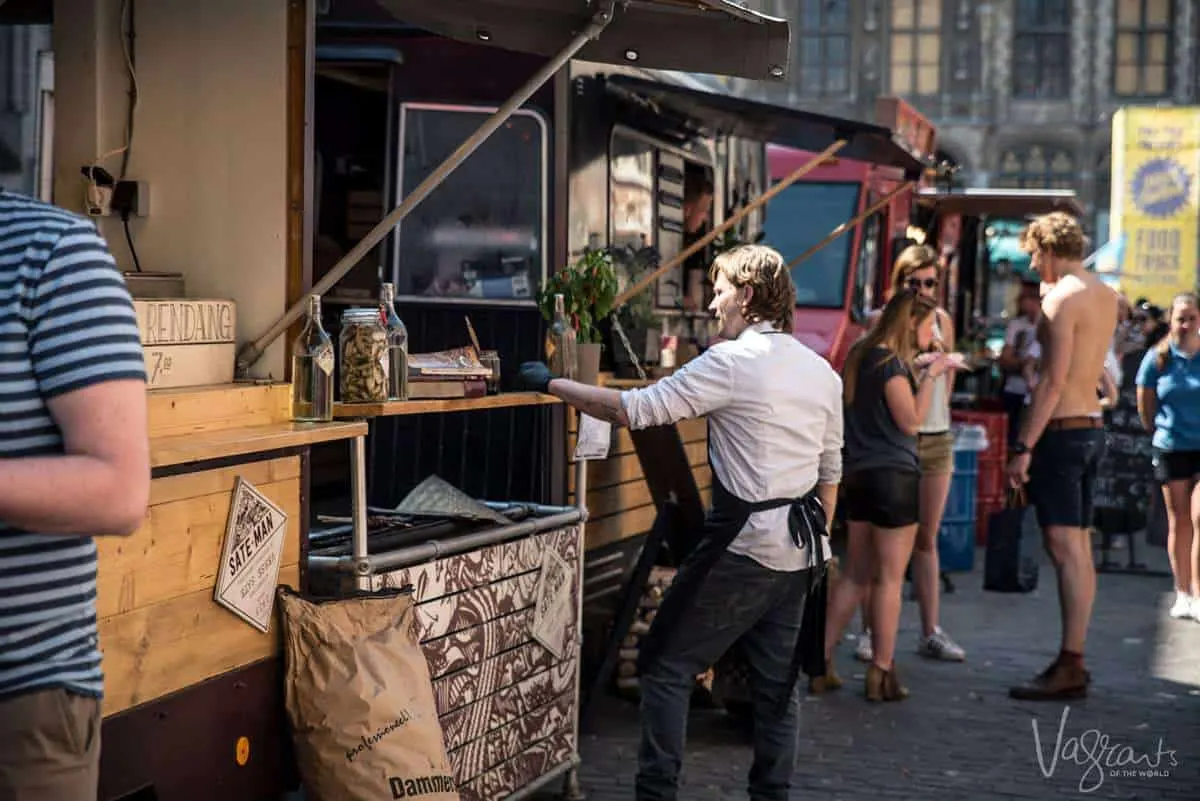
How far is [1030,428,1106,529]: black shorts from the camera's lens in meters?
7.40

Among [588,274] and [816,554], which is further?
[588,274]

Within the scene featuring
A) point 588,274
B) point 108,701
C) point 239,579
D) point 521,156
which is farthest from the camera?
point 521,156

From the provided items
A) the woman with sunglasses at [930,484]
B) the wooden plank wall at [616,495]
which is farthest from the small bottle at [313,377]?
the woman with sunglasses at [930,484]

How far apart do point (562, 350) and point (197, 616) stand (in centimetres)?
204

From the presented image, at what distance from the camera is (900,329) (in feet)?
23.6

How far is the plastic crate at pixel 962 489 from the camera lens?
1102cm

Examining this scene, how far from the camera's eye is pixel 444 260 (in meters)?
7.41

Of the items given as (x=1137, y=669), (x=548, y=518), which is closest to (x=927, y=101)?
(x=1137, y=669)

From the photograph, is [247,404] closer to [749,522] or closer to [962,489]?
[749,522]

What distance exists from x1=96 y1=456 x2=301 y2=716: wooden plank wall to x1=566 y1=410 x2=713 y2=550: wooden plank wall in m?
2.63

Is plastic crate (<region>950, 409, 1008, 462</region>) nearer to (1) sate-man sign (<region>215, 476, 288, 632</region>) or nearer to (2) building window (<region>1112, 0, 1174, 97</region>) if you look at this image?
(1) sate-man sign (<region>215, 476, 288, 632</region>)

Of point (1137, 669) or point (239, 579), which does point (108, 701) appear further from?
point (1137, 669)

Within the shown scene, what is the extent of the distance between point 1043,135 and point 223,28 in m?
45.8

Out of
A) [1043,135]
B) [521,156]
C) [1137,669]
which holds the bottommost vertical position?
[1137,669]
